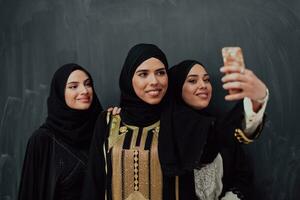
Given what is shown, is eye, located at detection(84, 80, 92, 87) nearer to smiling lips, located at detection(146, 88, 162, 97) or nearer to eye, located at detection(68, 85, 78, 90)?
eye, located at detection(68, 85, 78, 90)

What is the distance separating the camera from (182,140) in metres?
1.45

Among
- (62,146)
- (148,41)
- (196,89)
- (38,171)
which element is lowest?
(38,171)

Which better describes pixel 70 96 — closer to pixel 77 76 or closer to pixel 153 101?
pixel 77 76

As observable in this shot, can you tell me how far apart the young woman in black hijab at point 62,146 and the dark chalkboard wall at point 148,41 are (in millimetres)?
316

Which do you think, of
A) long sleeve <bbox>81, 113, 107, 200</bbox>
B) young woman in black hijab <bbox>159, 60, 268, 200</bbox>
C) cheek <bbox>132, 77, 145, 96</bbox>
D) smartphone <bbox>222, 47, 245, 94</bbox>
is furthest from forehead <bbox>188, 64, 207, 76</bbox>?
smartphone <bbox>222, 47, 245, 94</bbox>

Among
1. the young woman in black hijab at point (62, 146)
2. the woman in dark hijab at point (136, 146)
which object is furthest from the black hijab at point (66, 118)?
the woman in dark hijab at point (136, 146)

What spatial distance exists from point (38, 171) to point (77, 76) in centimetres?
45

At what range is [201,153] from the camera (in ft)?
4.59

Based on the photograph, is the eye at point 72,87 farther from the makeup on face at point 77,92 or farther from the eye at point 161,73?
the eye at point 161,73

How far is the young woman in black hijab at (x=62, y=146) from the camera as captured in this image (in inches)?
71.5

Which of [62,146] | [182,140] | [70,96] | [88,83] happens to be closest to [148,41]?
[88,83]

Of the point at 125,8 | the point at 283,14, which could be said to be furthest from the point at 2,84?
the point at 283,14

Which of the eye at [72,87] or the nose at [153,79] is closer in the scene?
the nose at [153,79]

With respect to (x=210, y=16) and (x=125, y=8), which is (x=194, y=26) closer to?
(x=210, y=16)
